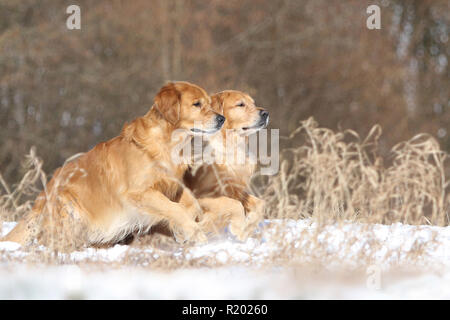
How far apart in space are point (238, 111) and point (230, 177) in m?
0.63

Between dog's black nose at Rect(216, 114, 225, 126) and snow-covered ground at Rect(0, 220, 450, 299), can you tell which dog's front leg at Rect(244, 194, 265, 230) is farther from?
dog's black nose at Rect(216, 114, 225, 126)

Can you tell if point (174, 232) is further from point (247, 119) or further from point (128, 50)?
point (128, 50)

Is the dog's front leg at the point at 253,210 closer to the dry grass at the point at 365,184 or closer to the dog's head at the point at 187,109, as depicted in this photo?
the dry grass at the point at 365,184

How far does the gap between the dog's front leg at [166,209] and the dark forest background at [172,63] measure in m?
7.26

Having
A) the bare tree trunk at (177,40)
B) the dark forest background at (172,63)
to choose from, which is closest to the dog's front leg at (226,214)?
the dark forest background at (172,63)

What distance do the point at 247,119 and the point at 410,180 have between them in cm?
154

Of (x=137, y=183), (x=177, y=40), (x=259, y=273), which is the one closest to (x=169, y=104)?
(x=137, y=183)

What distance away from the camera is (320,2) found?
12633mm

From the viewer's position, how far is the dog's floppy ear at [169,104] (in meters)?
4.42

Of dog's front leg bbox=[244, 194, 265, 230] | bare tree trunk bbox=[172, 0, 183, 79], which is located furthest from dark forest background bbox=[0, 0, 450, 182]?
dog's front leg bbox=[244, 194, 265, 230]

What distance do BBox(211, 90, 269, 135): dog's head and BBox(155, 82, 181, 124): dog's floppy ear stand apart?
22.2 inches

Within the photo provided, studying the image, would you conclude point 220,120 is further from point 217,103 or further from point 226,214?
point 226,214

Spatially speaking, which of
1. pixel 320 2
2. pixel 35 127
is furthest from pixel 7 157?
pixel 320 2

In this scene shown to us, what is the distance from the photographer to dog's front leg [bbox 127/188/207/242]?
423cm
